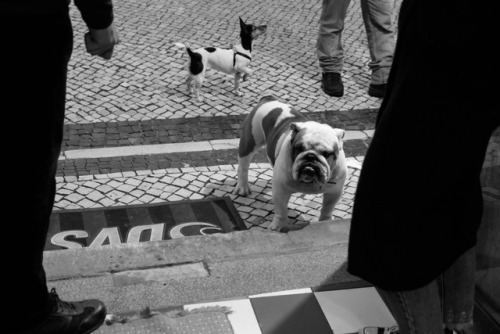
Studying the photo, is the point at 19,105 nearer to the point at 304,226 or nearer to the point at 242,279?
the point at 242,279

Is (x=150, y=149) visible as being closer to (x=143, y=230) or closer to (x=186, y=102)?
(x=186, y=102)

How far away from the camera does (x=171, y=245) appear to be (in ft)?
12.2

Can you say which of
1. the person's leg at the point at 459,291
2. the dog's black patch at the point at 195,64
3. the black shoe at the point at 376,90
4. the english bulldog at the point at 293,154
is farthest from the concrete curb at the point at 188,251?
the black shoe at the point at 376,90

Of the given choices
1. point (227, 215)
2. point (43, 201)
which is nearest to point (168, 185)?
point (227, 215)

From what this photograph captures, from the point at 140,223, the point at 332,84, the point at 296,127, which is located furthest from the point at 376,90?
the point at 140,223

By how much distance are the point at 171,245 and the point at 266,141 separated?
1.52m

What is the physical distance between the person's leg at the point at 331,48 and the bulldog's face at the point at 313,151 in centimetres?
262

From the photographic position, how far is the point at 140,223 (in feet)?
16.0

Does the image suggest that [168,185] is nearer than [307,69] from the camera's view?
Yes

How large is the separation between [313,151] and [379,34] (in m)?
3.02

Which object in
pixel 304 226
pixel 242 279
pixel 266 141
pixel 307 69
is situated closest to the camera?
pixel 242 279

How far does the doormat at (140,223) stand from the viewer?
4.64 metres

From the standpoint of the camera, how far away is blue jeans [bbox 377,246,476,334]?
7.82ft

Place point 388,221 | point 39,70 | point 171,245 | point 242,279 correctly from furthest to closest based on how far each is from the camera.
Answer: point 171,245 → point 242,279 → point 388,221 → point 39,70
